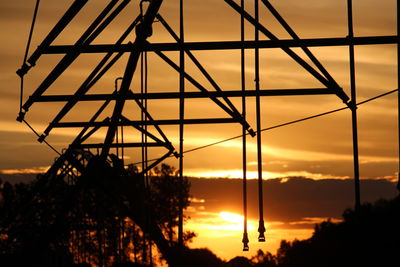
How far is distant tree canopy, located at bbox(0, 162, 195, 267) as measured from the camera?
32250mm

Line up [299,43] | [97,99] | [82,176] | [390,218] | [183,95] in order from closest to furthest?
1. [299,43]
2. [183,95]
3. [97,99]
4. [82,176]
5. [390,218]

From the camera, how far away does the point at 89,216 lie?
221 feet

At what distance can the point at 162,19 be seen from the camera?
1051 inches

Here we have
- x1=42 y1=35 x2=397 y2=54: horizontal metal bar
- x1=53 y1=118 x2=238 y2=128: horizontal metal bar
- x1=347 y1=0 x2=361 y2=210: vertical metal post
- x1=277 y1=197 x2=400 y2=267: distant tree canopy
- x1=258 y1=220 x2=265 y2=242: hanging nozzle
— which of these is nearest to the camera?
x1=347 y1=0 x2=361 y2=210: vertical metal post

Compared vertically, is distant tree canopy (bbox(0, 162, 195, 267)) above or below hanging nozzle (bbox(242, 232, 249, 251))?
above

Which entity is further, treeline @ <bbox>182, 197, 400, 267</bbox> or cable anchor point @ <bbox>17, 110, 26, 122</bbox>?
treeline @ <bbox>182, 197, 400, 267</bbox>

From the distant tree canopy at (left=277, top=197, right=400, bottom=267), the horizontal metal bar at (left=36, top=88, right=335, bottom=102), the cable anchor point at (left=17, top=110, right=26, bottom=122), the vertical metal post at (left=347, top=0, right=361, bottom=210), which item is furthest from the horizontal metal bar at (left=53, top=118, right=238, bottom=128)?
the vertical metal post at (left=347, top=0, right=361, bottom=210)

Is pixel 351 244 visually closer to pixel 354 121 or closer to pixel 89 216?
pixel 89 216

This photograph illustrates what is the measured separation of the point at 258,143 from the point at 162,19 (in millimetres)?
6926

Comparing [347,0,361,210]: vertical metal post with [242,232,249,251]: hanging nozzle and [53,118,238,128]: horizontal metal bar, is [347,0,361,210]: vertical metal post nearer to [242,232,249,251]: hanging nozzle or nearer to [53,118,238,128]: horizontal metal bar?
[242,232,249,251]: hanging nozzle

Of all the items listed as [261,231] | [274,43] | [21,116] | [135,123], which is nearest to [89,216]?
[135,123]

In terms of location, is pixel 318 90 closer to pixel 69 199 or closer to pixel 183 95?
pixel 183 95

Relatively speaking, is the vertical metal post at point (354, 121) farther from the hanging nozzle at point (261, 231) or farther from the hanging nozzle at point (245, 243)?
the hanging nozzle at point (245, 243)

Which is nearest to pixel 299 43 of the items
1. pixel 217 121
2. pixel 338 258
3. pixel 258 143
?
pixel 258 143
